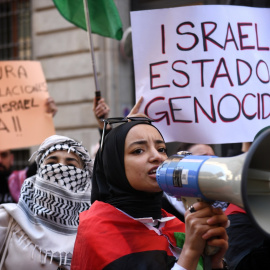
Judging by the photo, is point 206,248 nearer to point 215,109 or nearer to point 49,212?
point 215,109

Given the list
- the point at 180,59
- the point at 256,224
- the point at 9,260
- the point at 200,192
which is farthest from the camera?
the point at 180,59

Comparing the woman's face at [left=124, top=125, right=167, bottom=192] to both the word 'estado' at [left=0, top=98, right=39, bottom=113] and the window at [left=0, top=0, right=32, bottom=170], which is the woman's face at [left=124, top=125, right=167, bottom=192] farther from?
the window at [left=0, top=0, right=32, bottom=170]

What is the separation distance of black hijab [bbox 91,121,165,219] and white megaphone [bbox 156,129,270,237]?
37 centimetres

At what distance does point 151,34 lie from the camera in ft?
10.4

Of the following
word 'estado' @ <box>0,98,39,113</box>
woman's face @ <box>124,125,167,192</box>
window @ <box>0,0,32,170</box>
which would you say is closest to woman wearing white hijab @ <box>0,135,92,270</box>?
woman's face @ <box>124,125,167,192</box>

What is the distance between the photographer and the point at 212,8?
3.11 m

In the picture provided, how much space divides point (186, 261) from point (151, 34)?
173 cm

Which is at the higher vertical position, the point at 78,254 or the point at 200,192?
the point at 200,192

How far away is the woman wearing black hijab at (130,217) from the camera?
2.03 m

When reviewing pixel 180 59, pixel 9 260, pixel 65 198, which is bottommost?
pixel 9 260

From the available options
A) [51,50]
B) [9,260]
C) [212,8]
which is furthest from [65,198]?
[51,50]

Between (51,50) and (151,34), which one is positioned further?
(51,50)

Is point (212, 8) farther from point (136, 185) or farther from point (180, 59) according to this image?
point (136, 185)

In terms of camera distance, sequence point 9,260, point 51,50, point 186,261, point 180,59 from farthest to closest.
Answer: point 51,50, point 180,59, point 9,260, point 186,261
